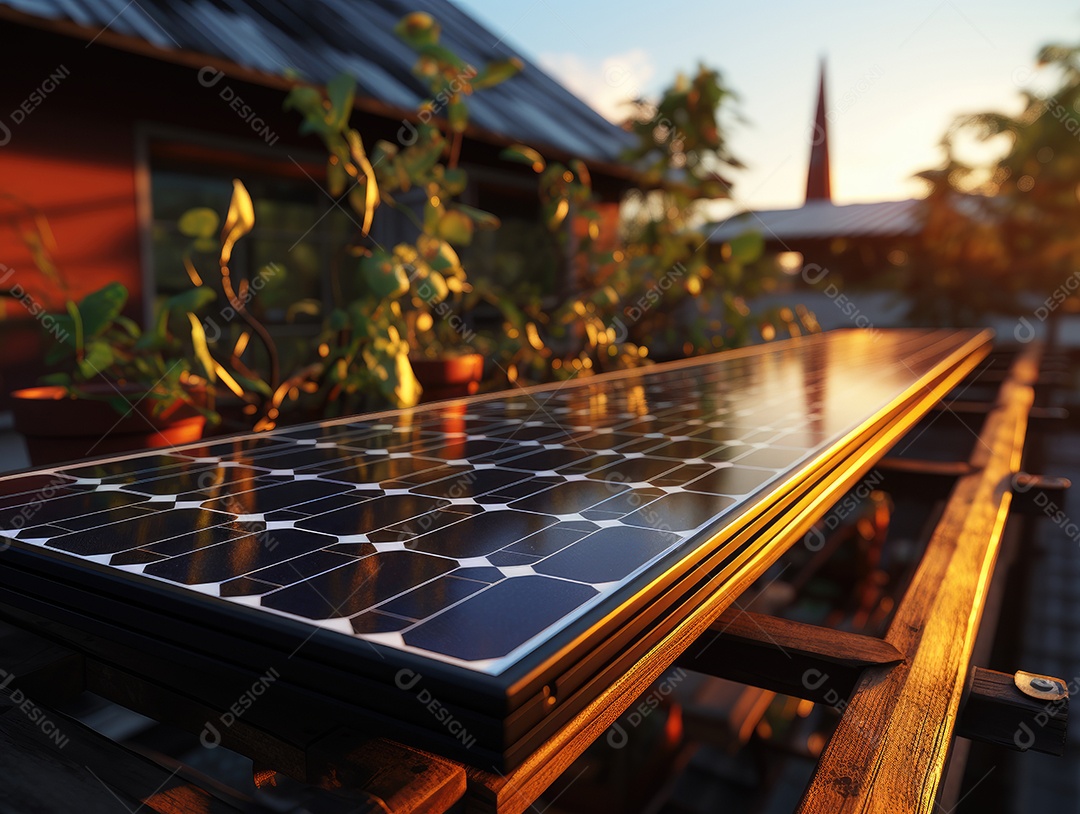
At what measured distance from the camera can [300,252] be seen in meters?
5.72

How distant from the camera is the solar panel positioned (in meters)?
0.82

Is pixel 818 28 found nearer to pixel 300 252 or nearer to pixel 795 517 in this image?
pixel 300 252

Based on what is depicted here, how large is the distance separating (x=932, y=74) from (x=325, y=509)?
5.47 metres

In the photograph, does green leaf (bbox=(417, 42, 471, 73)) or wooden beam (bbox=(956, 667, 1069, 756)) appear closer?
wooden beam (bbox=(956, 667, 1069, 756))

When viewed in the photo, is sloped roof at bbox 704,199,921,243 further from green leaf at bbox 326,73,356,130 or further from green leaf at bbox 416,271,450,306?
green leaf at bbox 326,73,356,130

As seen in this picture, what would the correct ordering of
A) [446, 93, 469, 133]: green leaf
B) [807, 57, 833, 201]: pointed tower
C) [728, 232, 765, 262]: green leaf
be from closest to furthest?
[446, 93, 469, 133]: green leaf → [728, 232, 765, 262]: green leaf → [807, 57, 833, 201]: pointed tower

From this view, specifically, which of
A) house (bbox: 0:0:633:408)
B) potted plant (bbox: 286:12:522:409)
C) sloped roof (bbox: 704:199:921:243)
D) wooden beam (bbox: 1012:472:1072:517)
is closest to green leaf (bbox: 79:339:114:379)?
house (bbox: 0:0:633:408)

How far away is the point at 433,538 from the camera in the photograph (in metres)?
1.17

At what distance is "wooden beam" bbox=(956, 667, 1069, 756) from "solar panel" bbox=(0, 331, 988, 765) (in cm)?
42

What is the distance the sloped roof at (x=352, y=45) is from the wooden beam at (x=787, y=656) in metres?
3.50

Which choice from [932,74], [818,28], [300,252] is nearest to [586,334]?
[300,252]

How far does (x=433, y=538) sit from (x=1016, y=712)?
0.93 metres

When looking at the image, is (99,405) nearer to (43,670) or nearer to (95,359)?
(95,359)

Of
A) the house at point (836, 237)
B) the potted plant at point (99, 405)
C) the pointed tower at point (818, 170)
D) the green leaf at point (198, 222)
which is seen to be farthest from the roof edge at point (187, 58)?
the pointed tower at point (818, 170)
